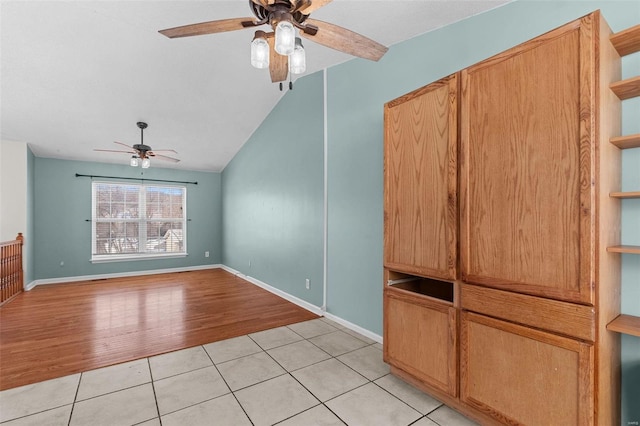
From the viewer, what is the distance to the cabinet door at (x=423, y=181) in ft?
6.07

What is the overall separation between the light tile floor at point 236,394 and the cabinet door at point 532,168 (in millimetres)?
1055

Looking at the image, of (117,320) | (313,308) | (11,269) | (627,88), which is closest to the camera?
(627,88)

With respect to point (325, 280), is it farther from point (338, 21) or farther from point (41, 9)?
point (41, 9)

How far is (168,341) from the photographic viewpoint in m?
2.96

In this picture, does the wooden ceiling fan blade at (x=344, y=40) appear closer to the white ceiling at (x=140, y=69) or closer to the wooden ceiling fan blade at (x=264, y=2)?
the wooden ceiling fan blade at (x=264, y=2)

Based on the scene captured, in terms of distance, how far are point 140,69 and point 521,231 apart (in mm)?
4031

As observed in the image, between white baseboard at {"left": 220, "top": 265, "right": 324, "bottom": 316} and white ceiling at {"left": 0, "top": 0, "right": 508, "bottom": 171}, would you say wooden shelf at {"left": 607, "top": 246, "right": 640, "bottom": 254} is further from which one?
white baseboard at {"left": 220, "top": 265, "right": 324, "bottom": 316}

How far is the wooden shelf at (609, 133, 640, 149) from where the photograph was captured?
4.36 ft

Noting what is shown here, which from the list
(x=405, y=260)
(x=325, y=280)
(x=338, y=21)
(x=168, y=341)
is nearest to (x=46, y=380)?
(x=168, y=341)

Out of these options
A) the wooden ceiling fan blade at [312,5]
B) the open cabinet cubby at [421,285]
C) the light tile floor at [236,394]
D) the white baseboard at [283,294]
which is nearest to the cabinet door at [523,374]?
the light tile floor at [236,394]

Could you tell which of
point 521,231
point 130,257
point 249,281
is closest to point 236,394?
point 521,231

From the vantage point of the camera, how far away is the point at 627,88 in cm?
142

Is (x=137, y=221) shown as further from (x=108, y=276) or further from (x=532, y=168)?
(x=532, y=168)

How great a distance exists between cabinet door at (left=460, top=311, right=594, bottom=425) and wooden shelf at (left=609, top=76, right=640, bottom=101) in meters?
1.21
